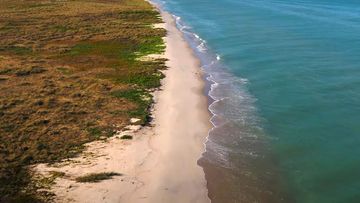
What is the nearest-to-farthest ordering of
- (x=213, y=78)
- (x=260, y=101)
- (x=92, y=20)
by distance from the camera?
1. (x=260, y=101)
2. (x=213, y=78)
3. (x=92, y=20)

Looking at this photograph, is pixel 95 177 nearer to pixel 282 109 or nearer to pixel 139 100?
pixel 139 100

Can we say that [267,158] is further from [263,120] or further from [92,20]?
[92,20]

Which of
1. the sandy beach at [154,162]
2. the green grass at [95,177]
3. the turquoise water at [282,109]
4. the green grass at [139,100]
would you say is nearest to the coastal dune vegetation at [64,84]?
the green grass at [139,100]

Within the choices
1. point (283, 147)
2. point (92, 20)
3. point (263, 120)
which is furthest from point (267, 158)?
point (92, 20)

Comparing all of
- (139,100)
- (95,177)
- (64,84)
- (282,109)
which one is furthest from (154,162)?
(64,84)

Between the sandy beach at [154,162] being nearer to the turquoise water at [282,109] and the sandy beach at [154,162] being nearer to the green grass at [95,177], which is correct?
the green grass at [95,177]
